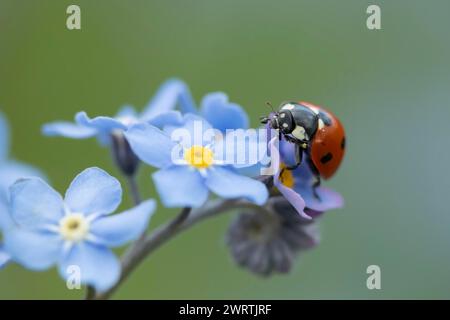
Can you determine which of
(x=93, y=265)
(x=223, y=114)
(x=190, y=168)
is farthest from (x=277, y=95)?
(x=93, y=265)

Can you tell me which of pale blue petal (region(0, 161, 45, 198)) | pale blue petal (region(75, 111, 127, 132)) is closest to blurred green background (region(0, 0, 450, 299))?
pale blue petal (region(0, 161, 45, 198))

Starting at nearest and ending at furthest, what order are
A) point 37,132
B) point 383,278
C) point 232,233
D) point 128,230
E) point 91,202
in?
point 128,230 → point 91,202 → point 232,233 → point 383,278 → point 37,132

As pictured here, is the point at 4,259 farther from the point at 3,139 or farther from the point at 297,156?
the point at 3,139

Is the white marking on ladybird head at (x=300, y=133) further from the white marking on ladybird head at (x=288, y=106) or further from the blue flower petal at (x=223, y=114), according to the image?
the blue flower petal at (x=223, y=114)

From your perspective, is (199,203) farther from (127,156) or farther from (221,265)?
(221,265)

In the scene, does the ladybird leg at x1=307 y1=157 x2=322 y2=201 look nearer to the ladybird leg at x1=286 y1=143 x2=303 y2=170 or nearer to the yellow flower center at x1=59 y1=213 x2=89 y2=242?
the ladybird leg at x1=286 y1=143 x2=303 y2=170

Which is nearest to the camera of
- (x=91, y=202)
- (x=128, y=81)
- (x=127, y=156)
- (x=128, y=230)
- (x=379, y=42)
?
(x=128, y=230)

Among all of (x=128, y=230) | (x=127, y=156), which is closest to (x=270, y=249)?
(x=127, y=156)
